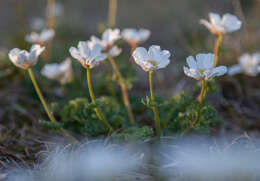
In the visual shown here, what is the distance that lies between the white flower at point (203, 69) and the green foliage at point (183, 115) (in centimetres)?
25

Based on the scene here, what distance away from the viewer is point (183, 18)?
4.55 m

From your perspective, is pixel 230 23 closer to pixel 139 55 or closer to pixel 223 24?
pixel 223 24

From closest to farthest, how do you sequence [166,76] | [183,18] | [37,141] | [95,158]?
[95,158]
[37,141]
[166,76]
[183,18]

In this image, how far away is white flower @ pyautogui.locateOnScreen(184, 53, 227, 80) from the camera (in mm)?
1497

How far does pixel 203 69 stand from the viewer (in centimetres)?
→ 155

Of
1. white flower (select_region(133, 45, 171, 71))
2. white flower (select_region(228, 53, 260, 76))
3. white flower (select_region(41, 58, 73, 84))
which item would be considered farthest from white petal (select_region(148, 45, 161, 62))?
white flower (select_region(228, 53, 260, 76))

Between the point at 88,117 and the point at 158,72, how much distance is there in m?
1.49

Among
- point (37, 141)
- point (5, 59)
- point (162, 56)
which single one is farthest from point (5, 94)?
point (162, 56)

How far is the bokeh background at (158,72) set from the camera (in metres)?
2.26

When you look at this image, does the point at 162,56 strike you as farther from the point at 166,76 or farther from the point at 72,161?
the point at 166,76

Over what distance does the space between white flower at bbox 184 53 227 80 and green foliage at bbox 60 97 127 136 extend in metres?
0.55

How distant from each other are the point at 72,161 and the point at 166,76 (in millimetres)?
1913

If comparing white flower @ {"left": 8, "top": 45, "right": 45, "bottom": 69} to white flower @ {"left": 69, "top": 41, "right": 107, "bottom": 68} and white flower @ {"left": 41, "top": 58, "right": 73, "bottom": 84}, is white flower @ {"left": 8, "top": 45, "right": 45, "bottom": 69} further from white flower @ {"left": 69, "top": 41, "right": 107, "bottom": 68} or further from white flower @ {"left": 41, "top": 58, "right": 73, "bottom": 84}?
white flower @ {"left": 41, "top": 58, "right": 73, "bottom": 84}

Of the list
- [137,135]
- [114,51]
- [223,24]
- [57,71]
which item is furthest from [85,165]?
[223,24]
